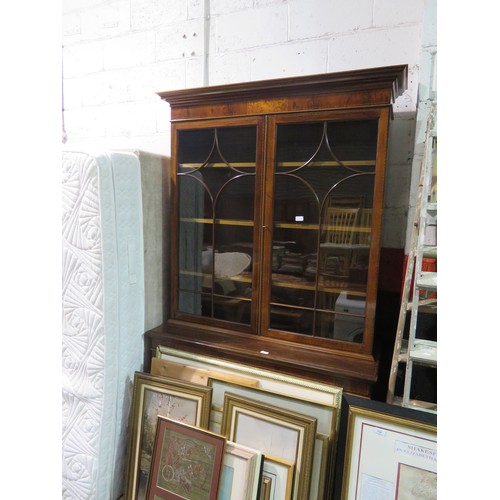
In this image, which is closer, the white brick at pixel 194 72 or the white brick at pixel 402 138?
the white brick at pixel 402 138

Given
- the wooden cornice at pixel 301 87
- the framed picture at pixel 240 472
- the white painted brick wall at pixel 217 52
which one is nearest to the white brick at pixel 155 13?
the white painted brick wall at pixel 217 52

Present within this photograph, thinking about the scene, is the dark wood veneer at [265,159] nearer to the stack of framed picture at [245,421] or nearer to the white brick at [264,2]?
the stack of framed picture at [245,421]

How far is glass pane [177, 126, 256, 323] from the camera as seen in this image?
135cm

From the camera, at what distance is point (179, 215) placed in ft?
4.86

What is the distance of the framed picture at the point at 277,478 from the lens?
1120mm

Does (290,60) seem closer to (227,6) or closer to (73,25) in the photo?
(227,6)

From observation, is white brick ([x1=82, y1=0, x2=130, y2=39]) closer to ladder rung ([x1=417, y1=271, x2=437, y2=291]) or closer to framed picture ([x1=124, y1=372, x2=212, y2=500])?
framed picture ([x1=124, y1=372, x2=212, y2=500])

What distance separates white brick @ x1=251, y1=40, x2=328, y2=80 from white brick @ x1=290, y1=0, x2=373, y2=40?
43mm

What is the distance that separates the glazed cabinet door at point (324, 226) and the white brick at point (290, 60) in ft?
1.36

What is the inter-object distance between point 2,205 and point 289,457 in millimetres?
1092

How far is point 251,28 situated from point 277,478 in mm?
1780

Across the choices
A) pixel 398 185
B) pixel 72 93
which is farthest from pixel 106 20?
pixel 398 185

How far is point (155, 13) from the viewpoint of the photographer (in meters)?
1.74
